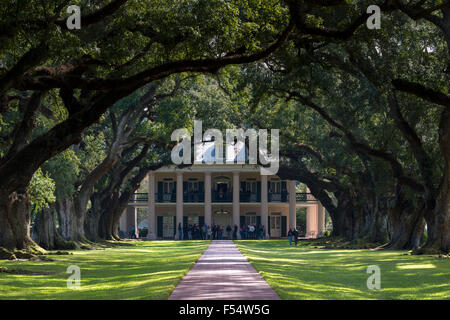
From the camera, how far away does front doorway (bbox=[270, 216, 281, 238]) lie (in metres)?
67.8

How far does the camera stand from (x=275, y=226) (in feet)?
223

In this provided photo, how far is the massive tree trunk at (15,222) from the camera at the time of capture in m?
25.1

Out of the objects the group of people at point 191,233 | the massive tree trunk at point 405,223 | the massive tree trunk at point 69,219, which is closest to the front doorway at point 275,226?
the group of people at point 191,233

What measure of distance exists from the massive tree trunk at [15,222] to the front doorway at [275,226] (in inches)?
Result: 1667

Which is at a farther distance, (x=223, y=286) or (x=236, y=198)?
(x=236, y=198)

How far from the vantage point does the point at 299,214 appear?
77500 millimetres

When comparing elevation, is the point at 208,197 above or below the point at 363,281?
above

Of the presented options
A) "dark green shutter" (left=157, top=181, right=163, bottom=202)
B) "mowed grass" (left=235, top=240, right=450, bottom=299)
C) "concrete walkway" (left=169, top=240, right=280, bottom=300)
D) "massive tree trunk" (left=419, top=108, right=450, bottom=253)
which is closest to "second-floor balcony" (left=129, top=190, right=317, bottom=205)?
"dark green shutter" (left=157, top=181, right=163, bottom=202)

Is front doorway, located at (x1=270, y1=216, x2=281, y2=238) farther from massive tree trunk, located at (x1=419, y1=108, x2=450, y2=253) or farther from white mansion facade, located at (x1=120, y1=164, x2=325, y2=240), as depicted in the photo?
massive tree trunk, located at (x1=419, y1=108, x2=450, y2=253)

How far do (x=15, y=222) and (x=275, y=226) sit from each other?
4416cm

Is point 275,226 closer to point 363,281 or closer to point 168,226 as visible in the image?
point 168,226

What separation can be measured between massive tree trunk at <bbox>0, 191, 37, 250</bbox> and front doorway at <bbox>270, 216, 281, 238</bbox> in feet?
139

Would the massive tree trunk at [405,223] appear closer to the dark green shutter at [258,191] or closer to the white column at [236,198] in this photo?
the white column at [236,198]

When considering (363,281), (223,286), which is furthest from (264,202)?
(223,286)
